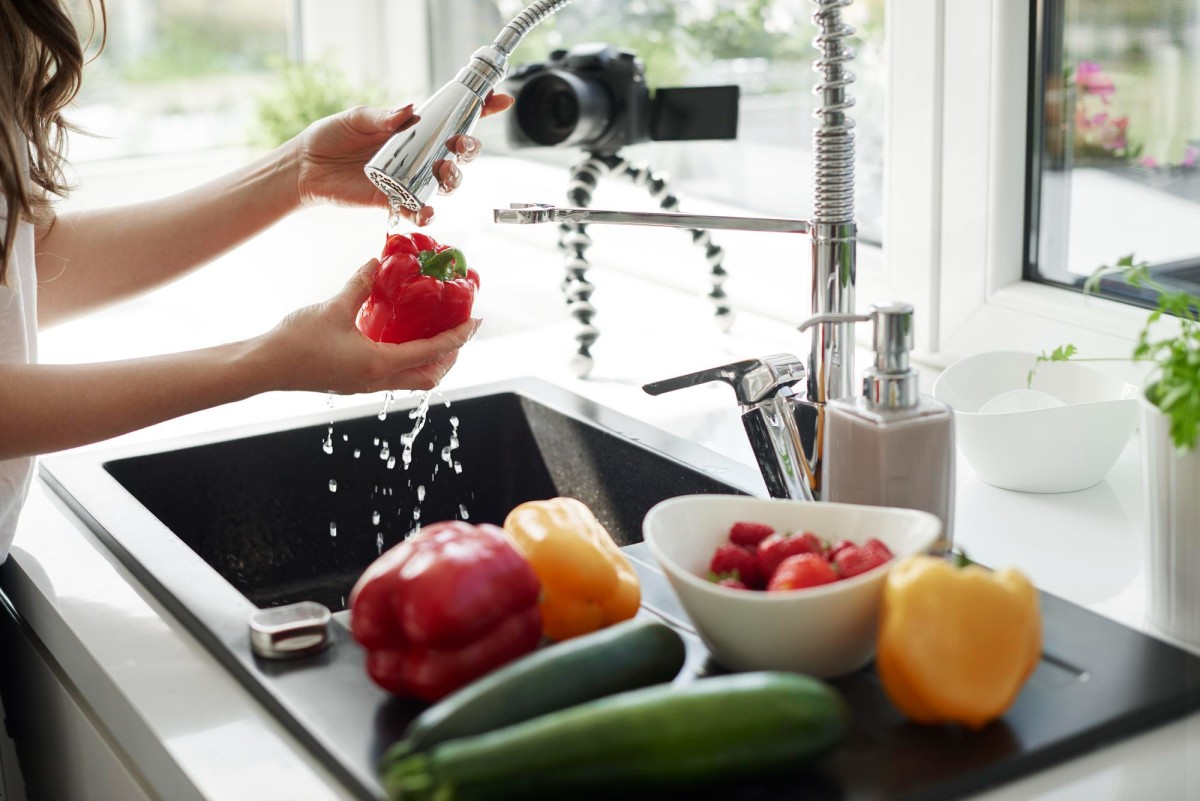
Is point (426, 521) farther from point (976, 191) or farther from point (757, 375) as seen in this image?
point (976, 191)

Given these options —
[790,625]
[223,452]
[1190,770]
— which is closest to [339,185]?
[223,452]

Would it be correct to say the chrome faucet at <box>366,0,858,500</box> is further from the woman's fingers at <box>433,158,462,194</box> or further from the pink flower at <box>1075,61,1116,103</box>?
the pink flower at <box>1075,61,1116,103</box>

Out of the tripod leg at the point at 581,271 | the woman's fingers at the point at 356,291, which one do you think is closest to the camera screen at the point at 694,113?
the tripod leg at the point at 581,271

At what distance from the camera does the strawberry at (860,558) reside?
754 millimetres

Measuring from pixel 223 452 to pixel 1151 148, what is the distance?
0.95m

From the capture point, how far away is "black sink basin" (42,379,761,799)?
1.22m

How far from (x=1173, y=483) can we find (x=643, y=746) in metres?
0.39

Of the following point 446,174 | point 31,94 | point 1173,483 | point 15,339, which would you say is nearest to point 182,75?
point 31,94

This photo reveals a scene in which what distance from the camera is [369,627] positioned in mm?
760

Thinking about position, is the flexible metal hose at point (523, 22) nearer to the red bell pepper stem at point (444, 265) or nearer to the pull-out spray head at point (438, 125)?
the pull-out spray head at point (438, 125)

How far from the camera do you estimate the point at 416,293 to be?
3.73 feet

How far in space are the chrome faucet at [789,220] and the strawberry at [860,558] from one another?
0.76 feet

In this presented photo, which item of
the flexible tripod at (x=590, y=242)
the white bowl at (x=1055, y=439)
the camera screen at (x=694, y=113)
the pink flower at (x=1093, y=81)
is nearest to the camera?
the white bowl at (x=1055, y=439)

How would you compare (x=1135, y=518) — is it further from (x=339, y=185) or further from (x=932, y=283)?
(x=339, y=185)
